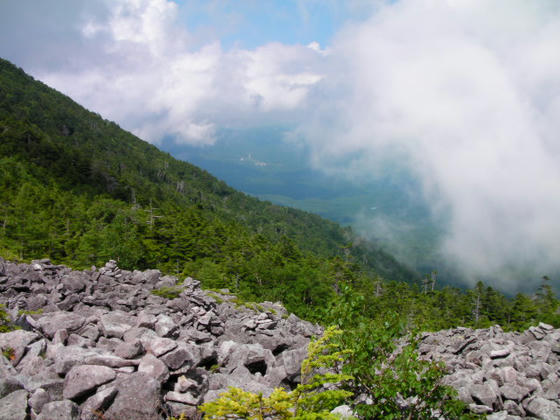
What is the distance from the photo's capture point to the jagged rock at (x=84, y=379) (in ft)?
22.3

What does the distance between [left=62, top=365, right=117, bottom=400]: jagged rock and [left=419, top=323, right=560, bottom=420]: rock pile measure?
8.04 m

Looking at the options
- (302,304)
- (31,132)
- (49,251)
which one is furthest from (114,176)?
(302,304)

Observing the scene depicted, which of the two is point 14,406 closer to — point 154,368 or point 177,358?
point 154,368

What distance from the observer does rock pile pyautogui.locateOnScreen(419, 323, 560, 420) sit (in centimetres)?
1027

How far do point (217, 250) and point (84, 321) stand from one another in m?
46.1

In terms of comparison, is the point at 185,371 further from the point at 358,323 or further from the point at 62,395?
the point at 358,323

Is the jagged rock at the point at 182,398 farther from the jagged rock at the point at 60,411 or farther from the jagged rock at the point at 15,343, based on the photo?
the jagged rock at the point at 15,343

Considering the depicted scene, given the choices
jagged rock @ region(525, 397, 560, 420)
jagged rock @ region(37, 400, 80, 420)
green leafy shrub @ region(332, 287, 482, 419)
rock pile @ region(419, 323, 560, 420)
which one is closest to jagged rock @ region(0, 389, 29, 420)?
jagged rock @ region(37, 400, 80, 420)

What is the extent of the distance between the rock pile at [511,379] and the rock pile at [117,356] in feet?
20.1

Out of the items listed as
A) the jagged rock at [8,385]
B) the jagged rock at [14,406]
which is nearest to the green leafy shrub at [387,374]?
the jagged rock at [14,406]

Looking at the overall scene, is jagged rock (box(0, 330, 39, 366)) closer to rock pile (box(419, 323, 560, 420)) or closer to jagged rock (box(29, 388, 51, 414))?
jagged rock (box(29, 388, 51, 414))

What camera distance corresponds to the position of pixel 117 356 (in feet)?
26.7

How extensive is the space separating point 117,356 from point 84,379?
1172 mm

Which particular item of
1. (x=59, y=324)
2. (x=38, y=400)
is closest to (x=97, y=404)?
(x=38, y=400)
